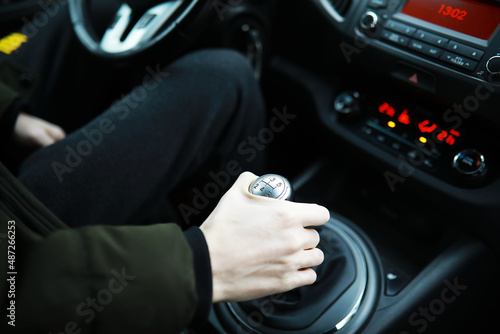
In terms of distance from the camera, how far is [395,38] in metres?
0.73

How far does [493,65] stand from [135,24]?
635 mm

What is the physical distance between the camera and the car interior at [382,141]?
26.3 inches

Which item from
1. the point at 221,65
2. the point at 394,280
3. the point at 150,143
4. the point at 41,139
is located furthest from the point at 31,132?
the point at 394,280

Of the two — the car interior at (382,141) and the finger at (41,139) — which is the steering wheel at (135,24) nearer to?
the car interior at (382,141)

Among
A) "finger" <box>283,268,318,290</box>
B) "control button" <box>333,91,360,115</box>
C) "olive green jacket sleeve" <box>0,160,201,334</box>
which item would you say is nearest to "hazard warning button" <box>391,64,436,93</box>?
"control button" <box>333,91,360,115</box>

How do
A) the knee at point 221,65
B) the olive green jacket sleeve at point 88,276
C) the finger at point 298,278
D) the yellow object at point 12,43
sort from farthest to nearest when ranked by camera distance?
the yellow object at point 12,43
the knee at point 221,65
the finger at point 298,278
the olive green jacket sleeve at point 88,276

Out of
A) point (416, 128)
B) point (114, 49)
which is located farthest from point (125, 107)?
point (416, 128)

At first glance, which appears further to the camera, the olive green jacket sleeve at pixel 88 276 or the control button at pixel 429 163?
the control button at pixel 429 163

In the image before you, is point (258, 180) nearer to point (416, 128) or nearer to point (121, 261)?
point (121, 261)

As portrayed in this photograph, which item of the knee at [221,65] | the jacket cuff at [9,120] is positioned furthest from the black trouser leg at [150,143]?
the jacket cuff at [9,120]

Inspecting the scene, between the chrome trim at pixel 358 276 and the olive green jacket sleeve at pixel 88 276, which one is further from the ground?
the olive green jacket sleeve at pixel 88 276

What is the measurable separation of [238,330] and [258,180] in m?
0.28

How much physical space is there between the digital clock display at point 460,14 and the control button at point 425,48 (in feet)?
0.12

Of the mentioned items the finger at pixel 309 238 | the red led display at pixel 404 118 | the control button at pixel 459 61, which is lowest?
the finger at pixel 309 238
